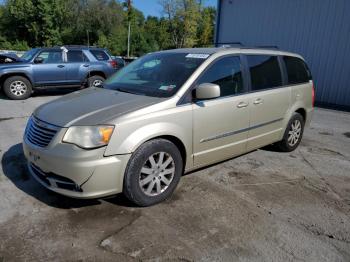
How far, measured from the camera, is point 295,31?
12.0 m

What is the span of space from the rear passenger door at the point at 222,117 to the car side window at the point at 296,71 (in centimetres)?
132

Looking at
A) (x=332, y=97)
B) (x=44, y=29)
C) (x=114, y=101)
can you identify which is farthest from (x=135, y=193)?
(x=44, y=29)

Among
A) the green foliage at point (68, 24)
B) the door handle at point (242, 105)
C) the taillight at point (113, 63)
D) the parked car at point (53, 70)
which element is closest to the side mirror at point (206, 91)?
the door handle at point (242, 105)

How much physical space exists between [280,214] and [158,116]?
1661mm

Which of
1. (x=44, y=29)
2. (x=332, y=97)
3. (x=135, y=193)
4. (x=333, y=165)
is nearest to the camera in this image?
(x=135, y=193)

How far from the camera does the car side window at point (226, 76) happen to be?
12.7 ft

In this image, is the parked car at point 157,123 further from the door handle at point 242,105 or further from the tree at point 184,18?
the tree at point 184,18

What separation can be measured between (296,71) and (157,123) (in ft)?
10.3

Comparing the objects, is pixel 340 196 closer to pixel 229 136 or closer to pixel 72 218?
pixel 229 136

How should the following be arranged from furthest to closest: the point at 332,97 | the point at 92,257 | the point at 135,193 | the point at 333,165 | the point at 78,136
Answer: the point at 332,97
the point at 333,165
the point at 135,193
the point at 78,136
the point at 92,257

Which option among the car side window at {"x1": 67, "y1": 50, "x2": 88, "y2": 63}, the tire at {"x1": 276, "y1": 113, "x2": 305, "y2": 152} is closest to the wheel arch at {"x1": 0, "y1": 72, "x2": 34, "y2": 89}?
the car side window at {"x1": 67, "y1": 50, "x2": 88, "y2": 63}

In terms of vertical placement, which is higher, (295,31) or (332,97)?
(295,31)

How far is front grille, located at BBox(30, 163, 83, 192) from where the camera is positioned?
3070 mm

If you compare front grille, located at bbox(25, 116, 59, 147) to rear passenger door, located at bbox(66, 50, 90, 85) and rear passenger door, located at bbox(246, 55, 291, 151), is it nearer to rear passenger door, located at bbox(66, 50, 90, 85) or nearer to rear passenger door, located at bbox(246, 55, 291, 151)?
rear passenger door, located at bbox(246, 55, 291, 151)
